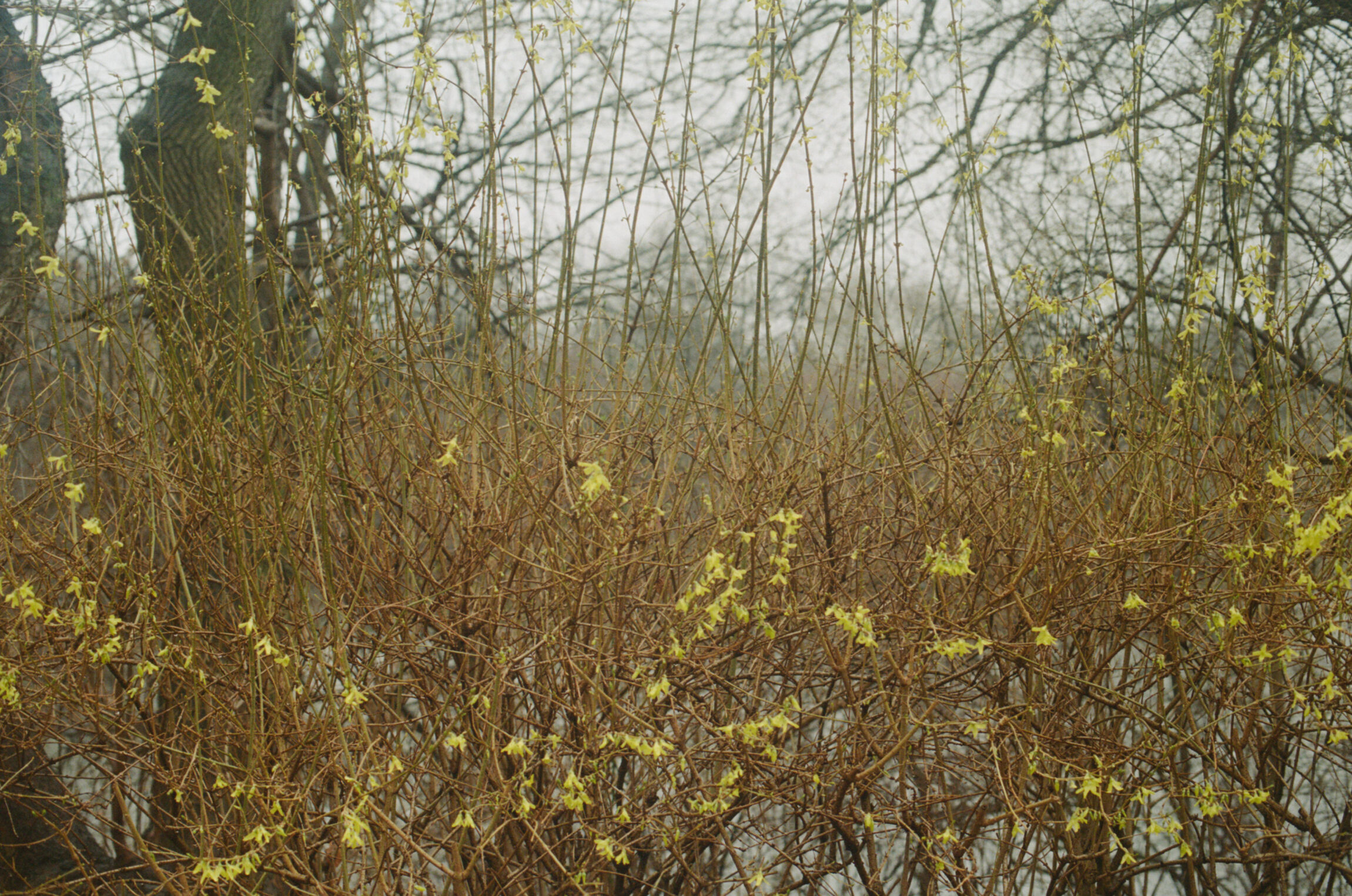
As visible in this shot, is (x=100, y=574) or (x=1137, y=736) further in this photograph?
(x=1137, y=736)

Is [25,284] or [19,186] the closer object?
[25,284]

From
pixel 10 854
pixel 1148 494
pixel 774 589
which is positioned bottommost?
pixel 10 854

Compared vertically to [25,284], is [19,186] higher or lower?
higher

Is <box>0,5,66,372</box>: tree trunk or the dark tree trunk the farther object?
<box>0,5,66,372</box>: tree trunk

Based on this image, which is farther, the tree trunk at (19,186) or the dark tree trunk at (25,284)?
the tree trunk at (19,186)

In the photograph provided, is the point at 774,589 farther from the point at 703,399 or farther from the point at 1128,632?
the point at 1128,632

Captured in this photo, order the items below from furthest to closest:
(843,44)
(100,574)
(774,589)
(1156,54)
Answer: (843,44) → (1156,54) → (774,589) → (100,574)

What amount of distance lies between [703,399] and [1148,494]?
48.9 inches

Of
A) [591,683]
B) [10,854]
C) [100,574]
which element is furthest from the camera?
[10,854]

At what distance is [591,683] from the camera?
2.07 m

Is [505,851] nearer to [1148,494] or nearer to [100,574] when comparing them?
[100,574]

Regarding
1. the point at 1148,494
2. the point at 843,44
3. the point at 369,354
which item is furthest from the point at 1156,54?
the point at 369,354

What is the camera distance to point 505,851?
3023 mm

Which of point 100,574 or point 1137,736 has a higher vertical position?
point 100,574
